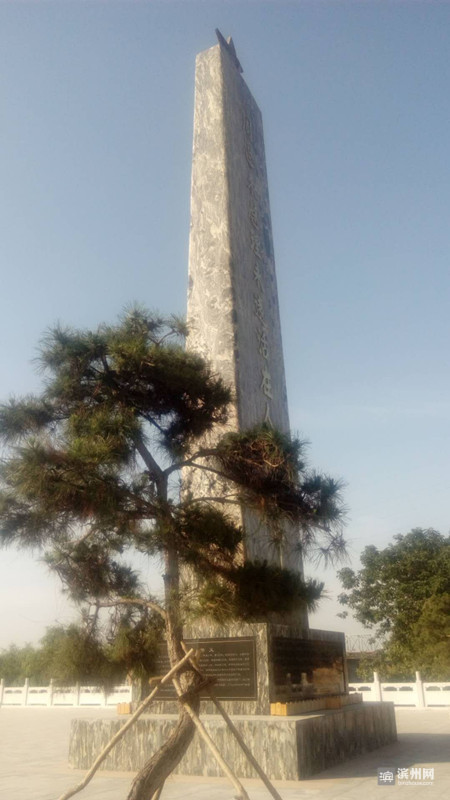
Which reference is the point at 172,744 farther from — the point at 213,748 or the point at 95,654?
the point at 95,654

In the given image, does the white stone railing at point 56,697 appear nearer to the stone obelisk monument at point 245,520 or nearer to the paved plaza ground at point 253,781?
the paved plaza ground at point 253,781

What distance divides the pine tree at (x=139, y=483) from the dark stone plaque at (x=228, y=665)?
1808 mm

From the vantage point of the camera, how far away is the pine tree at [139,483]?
4992 millimetres

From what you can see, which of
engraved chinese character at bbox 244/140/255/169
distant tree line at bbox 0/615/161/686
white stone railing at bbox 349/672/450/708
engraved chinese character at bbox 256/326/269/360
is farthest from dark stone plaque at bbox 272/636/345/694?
white stone railing at bbox 349/672/450/708

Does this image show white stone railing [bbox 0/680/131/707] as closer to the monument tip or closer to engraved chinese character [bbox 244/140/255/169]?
engraved chinese character [bbox 244/140/255/169]

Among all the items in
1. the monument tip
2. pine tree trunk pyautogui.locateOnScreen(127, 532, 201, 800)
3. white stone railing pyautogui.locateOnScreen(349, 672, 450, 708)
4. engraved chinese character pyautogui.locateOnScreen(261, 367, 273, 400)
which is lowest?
white stone railing pyautogui.locateOnScreen(349, 672, 450, 708)

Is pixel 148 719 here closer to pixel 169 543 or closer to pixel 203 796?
pixel 203 796

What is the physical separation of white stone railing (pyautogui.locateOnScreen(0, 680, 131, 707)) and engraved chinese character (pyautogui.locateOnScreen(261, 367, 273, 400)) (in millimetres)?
11401

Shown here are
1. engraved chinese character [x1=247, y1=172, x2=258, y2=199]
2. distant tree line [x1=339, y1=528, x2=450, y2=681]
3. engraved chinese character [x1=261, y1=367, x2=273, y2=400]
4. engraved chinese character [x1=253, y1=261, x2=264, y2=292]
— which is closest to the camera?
engraved chinese character [x1=261, y1=367, x2=273, y2=400]

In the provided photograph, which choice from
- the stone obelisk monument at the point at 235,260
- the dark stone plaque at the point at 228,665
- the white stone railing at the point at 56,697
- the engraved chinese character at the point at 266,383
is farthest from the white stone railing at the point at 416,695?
the dark stone plaque at the point at 228,665

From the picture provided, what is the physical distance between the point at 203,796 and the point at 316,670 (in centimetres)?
301

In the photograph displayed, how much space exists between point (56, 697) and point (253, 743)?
16.4 meters

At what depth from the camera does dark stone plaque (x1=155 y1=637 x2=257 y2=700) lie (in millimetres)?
7121

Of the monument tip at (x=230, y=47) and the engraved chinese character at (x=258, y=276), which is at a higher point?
the monument tip at (x=230, y=47)
